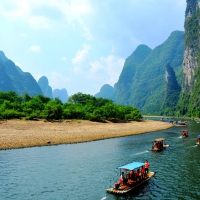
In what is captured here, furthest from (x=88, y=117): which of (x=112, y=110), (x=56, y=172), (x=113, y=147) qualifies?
(x=56, y=172)

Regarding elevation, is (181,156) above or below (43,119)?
below

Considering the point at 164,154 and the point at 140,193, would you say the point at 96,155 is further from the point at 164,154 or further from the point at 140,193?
the point at 140,193

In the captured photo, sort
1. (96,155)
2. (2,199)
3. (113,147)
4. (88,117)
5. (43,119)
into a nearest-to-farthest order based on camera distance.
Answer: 1. (2,199)
2. (96,155)
3. (113,147)
4. (43,119)
5. (88,117)

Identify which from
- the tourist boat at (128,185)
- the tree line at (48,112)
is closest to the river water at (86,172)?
the tourist boat at (128,185)

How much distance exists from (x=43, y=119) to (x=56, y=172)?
47.9 m

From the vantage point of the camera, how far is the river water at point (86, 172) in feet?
76.2

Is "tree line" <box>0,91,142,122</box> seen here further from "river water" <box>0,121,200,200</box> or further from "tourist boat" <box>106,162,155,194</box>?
"tourist boat" <box>106,162,155,194</box>

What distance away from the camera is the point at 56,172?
30.0m

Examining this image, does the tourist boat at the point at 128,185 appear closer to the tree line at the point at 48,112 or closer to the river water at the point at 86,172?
the river water at the point at 86,172

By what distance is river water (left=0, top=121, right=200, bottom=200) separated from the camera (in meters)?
23.2

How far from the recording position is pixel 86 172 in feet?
98.6

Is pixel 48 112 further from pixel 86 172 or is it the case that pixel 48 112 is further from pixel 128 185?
pixel 128 185

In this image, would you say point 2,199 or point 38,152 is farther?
point 38,152

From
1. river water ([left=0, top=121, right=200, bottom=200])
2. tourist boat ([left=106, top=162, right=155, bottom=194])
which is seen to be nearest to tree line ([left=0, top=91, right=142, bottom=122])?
river water ([left=0, top=121, right=200, bottom=200])
